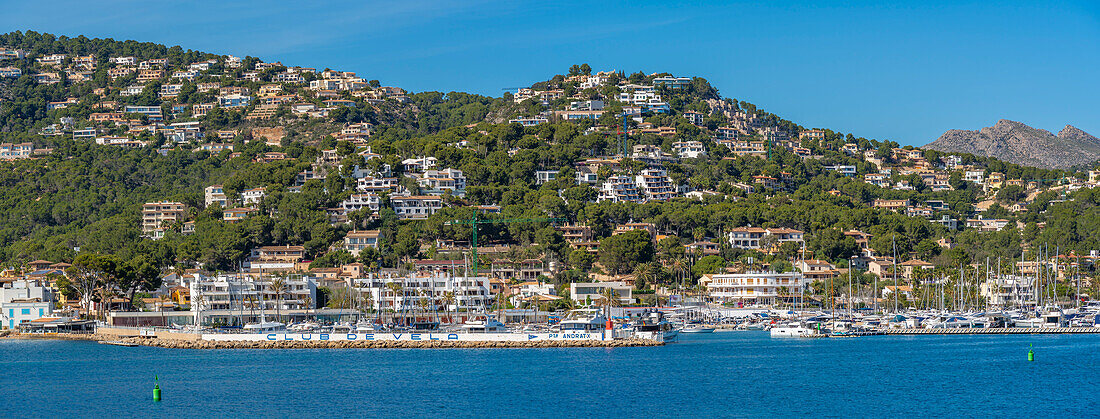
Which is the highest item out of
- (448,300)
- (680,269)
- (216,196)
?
(216,196)

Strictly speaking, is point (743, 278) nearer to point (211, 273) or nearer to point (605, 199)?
point (605, 199)

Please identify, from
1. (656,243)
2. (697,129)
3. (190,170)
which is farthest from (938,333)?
(190,170)

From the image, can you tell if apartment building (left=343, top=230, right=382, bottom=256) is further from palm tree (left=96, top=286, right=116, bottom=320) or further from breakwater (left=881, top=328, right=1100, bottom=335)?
breakwater (left=881, top=328, right=1100, bottom=335)

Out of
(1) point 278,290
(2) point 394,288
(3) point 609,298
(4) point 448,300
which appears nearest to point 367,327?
(4) point 448,300

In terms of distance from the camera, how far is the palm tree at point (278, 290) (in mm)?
86250

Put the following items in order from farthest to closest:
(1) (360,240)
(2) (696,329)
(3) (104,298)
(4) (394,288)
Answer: (1) (360,240)
(4) (394,288)
(2) (696,329)
(3) (104,298)

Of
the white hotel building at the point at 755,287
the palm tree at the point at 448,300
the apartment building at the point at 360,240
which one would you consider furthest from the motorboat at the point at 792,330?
the apartment building at the point at 360,240

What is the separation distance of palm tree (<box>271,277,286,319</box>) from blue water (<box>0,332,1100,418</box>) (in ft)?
50.7

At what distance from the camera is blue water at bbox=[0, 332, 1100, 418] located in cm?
4491

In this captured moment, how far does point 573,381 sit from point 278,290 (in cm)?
3899

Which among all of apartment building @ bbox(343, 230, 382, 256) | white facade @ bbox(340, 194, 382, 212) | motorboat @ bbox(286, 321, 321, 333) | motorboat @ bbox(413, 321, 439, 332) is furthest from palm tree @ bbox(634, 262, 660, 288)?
motorboat @ bbox(286, 321, 321, 333)

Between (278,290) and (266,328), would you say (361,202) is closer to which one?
(278,290)

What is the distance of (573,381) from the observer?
52219 millimetres

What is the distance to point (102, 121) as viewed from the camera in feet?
567
